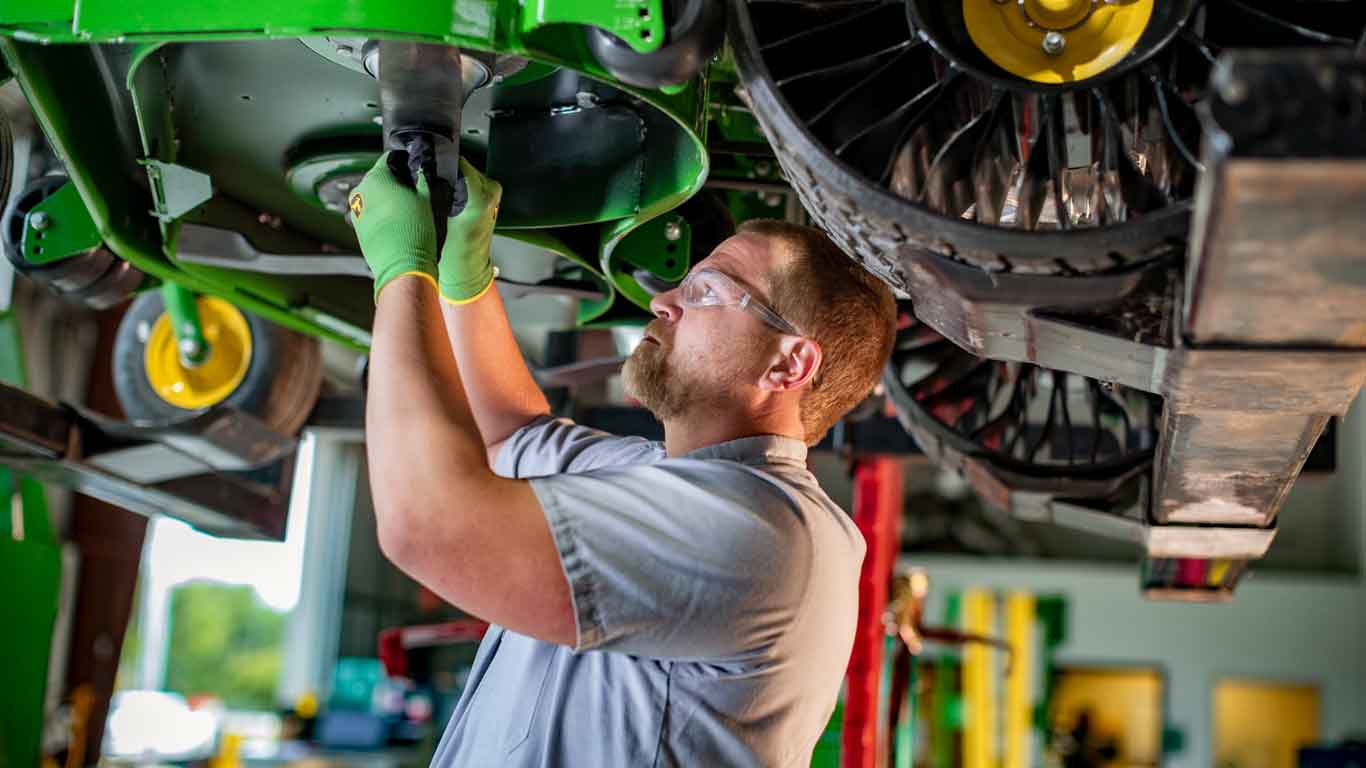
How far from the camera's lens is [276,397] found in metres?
4.12

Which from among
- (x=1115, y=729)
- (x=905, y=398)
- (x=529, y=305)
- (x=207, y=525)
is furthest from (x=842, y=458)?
(x=1115, y=729)

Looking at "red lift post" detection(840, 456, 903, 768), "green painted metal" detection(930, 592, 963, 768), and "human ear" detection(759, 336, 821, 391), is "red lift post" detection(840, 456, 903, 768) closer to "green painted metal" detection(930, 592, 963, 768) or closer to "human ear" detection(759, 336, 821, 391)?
"human ear" detection(759, 336, 821, 391)

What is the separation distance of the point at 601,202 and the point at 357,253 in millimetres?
704

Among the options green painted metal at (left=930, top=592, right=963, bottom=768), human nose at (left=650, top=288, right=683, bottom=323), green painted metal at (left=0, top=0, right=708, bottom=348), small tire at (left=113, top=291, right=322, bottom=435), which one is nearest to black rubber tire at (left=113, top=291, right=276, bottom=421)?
small tire at (left=113, top=291, right=322, bottom=435)

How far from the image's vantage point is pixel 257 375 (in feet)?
13.4

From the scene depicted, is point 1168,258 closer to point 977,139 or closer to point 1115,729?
point 977,139

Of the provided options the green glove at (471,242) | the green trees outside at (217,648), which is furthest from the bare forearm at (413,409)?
the green trees outside at (217,648)

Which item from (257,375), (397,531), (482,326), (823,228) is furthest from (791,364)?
(257,375)

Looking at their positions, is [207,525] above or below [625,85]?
below

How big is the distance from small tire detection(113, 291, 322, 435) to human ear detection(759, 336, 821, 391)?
2247 mm

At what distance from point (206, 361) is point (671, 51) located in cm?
282

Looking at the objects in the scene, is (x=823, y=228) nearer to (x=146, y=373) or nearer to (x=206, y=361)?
(x=206, y=361)

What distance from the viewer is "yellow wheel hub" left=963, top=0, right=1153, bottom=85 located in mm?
1738

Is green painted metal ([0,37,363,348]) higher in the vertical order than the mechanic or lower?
higher
